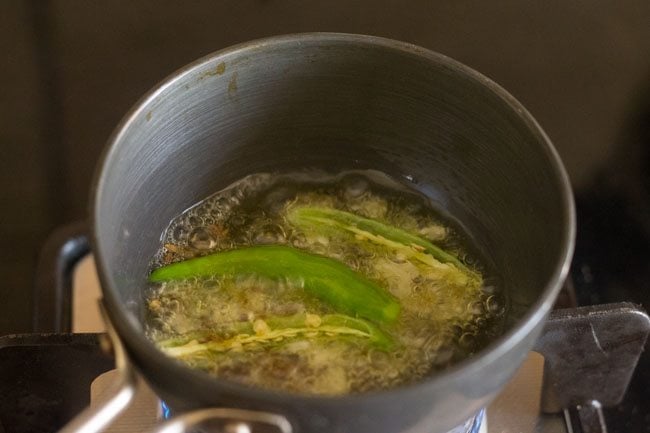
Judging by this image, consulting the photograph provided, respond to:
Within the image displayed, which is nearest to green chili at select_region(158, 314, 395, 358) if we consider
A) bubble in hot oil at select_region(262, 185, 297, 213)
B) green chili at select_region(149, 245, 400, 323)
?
green chili at select_region(149, 245, 400, 323)

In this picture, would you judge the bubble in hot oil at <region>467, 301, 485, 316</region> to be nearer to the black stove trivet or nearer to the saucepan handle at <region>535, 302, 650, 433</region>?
the saucepan handle at <region>535, 302, 650, 433</region>

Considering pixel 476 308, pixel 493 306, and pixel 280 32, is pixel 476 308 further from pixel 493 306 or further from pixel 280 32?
pixel 280 32

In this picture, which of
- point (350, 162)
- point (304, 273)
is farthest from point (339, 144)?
point (304, 273)

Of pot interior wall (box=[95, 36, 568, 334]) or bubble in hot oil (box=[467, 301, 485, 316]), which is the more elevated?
pot interior wall (box=[95, 36, 568, 334])

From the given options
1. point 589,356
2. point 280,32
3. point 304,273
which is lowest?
point 589,356

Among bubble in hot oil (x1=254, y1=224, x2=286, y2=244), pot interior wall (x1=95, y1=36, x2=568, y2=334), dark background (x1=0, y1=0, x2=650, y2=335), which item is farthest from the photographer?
dark background (x1=0, y1=0, x2=650, y2=335)

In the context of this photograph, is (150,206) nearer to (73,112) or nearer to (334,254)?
(334,254)

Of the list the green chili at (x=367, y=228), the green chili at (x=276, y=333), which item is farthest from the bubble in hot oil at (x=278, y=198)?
the green chili at (x=276, y=333)
